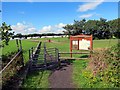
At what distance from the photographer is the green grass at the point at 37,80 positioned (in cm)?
1086

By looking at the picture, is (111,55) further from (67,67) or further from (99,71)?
(67,67)

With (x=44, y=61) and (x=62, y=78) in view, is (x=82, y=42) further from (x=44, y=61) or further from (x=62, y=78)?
(x=62, y=78)

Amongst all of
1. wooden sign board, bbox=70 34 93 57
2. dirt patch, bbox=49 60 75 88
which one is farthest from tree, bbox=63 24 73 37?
dirt patch, bbox=49 60 75 88

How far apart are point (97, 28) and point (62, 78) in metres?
70.5

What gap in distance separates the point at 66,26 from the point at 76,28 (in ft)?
11.5

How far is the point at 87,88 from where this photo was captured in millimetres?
10336

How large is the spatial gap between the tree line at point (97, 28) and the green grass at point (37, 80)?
216 feet

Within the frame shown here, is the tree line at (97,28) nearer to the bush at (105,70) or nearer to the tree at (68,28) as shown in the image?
the tree at (68,28)

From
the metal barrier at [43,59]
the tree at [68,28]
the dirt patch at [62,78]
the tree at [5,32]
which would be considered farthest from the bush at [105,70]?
the tree at [68,28]

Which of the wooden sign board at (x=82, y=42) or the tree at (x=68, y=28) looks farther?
the tree at (x=68, y=28)

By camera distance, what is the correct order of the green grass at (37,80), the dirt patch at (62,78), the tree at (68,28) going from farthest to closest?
the tree at (68,28) < the dirt patch at (62,78) < the green grass at (37,80)

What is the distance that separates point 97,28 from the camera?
8150cm

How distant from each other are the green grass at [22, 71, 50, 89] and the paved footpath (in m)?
0.29

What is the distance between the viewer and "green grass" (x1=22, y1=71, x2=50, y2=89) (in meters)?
10.9
